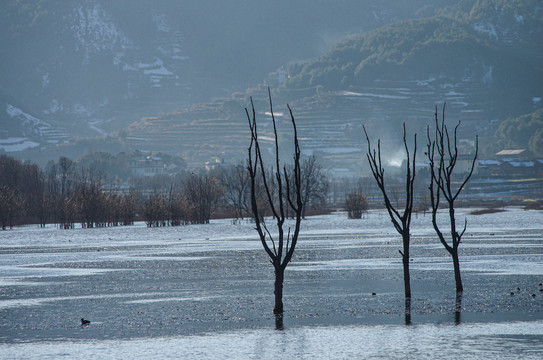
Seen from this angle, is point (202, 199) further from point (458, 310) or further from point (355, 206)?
point (458, 310)

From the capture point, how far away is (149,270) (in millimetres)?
40125

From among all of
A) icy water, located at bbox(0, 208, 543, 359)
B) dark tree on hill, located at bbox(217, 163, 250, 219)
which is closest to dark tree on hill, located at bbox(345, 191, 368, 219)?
dark tree on hill, located at bbox(217, 163, 250, 219)

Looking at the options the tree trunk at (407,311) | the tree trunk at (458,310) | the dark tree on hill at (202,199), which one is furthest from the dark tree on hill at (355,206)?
the tree trunk at (407,311)

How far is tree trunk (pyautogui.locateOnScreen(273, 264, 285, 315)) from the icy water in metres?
0.30

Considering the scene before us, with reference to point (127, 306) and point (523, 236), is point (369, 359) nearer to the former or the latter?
point (127, 306)

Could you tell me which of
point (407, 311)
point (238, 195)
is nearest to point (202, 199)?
point (238, 195)

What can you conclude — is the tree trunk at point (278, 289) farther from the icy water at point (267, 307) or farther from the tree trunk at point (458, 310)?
the tree trunk at point (458, 310)

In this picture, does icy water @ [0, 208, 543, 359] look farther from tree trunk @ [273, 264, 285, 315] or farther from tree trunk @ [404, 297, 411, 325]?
tree trunk @ [273, 264, 285, 315]

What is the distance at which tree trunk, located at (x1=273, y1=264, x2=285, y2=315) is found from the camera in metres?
25.0

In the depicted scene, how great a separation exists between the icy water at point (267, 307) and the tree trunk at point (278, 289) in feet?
0.99

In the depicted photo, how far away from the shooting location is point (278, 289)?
25.3m

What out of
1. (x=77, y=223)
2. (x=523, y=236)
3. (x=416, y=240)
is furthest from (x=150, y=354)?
(x=77, y=223)

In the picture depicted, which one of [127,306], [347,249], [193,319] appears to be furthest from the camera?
[347,249]

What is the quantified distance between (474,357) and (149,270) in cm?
2357
